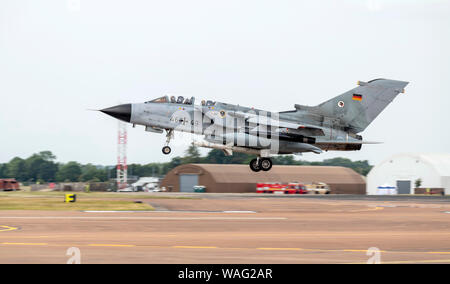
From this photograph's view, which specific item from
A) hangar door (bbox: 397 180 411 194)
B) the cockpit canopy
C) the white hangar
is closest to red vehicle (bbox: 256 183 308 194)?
the white hangar

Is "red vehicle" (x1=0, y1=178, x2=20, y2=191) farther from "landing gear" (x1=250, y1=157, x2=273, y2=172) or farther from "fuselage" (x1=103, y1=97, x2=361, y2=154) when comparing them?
"landing gear" (x1=250, y1=157, x2=273, y2=172)

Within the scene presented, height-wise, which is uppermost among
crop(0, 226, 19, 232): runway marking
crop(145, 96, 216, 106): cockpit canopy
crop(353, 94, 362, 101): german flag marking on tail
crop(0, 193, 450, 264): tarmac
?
crop(353, 94, 362, 101): german flag marking on tail

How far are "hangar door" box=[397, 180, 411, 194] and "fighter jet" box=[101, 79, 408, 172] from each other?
185 feet

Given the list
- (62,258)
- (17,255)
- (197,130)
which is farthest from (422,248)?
(197,130)

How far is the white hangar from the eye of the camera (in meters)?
89.8

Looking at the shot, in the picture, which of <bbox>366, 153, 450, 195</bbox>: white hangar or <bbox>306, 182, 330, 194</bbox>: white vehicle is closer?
<bbox>306, 182, 330, 194</bbox>: white vehicle

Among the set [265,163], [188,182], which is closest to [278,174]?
[188,182]

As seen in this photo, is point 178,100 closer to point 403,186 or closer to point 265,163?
point 265,163

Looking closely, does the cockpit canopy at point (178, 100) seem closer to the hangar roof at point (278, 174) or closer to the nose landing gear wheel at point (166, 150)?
the nose landing gear wheel at point (166, 150)

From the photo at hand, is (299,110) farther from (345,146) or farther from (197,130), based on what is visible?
(197,130)

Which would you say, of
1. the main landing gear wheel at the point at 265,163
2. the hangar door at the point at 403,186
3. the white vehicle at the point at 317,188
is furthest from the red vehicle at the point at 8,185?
the hangar door at the point at 403,186

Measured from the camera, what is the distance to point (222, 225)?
103 ft

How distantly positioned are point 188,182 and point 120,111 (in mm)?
56543
